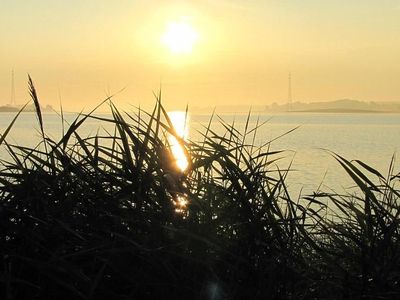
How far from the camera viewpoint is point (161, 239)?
3133 millimetres

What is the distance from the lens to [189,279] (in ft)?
9.89

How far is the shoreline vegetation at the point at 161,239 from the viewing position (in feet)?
9.68

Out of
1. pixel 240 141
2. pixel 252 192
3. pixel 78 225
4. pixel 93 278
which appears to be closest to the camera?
pixel 93 278

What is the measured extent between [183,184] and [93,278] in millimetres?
825

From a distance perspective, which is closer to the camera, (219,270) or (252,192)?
(219,270)

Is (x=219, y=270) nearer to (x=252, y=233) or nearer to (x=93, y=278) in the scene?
(x=252, y=233)

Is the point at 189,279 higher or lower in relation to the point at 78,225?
lower

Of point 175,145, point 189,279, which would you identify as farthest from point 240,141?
point 189,279

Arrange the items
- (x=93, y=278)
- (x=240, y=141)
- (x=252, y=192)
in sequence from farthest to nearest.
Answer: (x=240, y=141)
(x=252, y=192)
(x=93, y=278)

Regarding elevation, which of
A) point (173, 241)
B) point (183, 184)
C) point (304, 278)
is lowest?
point (304, 278)

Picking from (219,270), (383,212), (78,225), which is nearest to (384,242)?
(383,212)

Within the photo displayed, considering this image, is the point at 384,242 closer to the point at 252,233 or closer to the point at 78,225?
the point at 252,233

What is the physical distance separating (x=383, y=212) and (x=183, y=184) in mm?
1195

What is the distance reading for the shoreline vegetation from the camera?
2.95 metres
